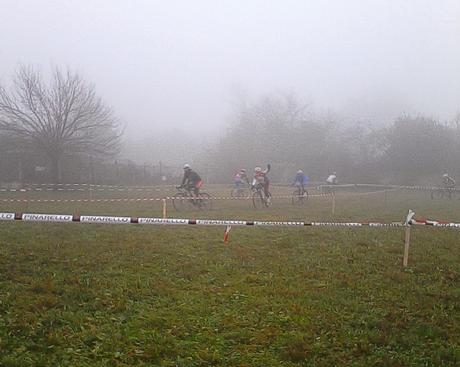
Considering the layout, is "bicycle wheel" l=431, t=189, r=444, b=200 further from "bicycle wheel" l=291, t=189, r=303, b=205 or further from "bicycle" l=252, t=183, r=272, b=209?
"bicycle" l=252, t=183, r=272, b=209

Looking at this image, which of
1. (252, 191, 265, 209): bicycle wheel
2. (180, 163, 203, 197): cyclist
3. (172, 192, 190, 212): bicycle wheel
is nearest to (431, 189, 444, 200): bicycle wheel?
(252, 191, 265, 209): bicycle wheel

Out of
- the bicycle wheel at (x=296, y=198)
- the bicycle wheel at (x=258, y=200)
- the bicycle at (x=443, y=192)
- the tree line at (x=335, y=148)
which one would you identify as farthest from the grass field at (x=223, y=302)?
the tree line at (x=335, y=148)

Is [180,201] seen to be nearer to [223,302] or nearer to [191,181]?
[191,181]

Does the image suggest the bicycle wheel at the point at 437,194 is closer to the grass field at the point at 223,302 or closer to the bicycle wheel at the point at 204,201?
the bicycle wheel at the point at 204,201

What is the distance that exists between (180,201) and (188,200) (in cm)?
36

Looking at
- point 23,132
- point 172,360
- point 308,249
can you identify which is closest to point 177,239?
point 308,249

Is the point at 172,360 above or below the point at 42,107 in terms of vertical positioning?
below

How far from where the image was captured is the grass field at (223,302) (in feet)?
13.9

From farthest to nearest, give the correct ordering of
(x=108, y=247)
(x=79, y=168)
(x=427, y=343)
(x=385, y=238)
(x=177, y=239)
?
(x=79, y=168) → (x=385, y=238) → (x=177, y=239) → (x=108, y=247) → (x=427, y=343)

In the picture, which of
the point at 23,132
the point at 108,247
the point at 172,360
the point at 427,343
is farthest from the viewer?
the point at 23,132

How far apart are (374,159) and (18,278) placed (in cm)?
4441

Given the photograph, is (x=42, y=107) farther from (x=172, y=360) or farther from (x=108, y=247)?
(x=172, y=360)

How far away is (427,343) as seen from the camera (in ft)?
15.0

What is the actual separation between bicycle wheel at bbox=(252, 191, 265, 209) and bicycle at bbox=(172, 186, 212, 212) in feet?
7.29
